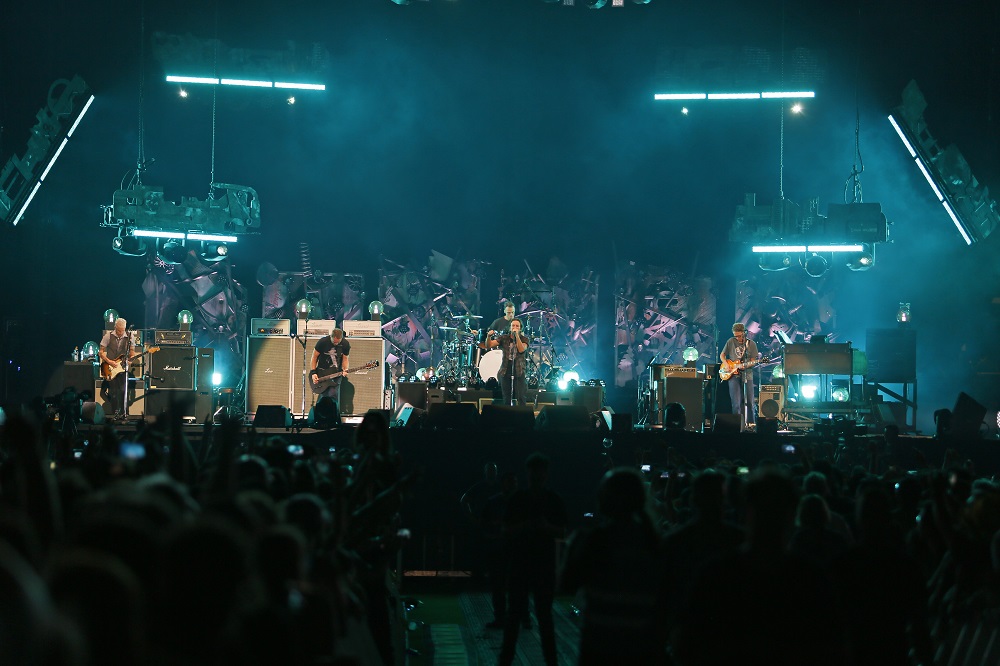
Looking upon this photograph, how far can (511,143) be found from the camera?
26516 millimetres

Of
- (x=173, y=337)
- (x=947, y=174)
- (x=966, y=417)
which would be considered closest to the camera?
(x=966, y=417)

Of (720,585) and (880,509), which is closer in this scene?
(720,585)

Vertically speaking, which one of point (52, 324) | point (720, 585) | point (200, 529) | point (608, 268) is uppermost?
point (608, 268)

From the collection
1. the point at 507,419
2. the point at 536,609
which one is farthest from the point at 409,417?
the point at 536,609

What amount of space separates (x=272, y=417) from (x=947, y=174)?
16.8 m

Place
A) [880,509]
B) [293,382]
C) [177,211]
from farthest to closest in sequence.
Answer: [177,211], [293,382], [880,509]

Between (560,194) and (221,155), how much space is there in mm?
8625

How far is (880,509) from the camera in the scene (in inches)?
189

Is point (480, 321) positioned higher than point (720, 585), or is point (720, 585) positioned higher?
point (480, 321)

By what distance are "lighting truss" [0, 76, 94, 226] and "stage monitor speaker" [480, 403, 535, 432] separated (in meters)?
13.2

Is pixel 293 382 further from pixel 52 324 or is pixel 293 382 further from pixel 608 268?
pixel 608 268

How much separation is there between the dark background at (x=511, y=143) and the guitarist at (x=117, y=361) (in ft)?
14.2

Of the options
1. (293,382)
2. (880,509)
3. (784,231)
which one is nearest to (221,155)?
(293,382)

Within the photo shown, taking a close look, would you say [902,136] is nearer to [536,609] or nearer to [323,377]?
[323,377]
